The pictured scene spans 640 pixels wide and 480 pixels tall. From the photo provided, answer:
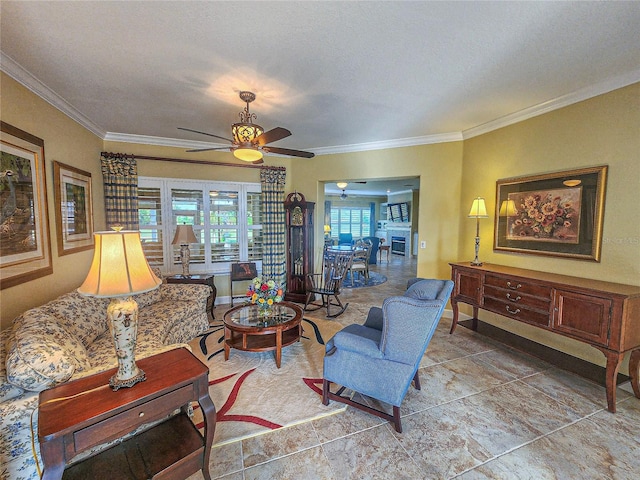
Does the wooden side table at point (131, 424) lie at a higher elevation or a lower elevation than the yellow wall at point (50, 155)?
lower

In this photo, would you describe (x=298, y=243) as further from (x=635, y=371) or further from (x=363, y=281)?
(x=635, y=371)

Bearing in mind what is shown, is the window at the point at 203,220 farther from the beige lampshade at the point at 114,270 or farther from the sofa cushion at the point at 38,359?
the beige lampshade at the point at 114,270

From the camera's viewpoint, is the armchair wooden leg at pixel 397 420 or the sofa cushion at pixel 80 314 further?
the sofa cushion at pixel 80 314

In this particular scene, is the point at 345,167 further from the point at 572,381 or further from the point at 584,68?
the point at 572,381

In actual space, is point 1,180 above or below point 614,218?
above

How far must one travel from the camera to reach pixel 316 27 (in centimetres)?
183

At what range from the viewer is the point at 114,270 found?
143cm

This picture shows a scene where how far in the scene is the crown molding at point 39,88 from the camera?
221cm

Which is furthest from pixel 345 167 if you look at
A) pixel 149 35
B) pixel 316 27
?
pixel 149 35

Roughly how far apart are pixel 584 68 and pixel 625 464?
3.02 metres

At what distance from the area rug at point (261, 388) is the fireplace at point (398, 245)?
8266 mm

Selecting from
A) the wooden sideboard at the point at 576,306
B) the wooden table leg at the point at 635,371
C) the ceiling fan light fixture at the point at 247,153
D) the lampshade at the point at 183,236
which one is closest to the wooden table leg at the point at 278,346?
the ceiling fan light fixture at the point at 247,153

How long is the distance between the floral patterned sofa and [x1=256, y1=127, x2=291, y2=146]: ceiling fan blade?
2.09 metres

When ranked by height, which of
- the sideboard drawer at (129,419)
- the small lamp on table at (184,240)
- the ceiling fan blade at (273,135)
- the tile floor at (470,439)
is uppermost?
the ceiling fan blade at (273,135)
